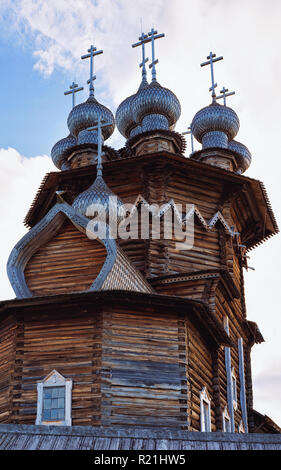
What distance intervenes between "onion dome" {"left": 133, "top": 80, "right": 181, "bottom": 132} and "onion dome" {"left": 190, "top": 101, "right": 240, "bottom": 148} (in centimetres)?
166

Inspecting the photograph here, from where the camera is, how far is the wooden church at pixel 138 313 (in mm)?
11938

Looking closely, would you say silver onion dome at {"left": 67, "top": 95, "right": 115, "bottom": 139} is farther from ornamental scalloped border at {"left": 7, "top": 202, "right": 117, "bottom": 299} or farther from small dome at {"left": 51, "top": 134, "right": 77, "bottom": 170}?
ornamental scalloped border at {"left": 7, "top": 202, "right": 117, "bottom": 299}

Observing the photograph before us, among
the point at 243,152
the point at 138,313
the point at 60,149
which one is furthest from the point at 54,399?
the point at 243,152

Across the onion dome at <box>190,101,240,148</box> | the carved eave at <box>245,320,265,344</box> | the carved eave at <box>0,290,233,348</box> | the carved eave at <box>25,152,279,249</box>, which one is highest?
the onion dome at <box>190,101,240,148</box>

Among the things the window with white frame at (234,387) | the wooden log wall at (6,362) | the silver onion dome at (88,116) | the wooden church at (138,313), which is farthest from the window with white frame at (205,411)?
the silver onion dome at (88,116)

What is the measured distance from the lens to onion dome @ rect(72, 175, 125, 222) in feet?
50.2

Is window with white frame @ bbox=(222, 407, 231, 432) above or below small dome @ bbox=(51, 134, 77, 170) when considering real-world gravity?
below

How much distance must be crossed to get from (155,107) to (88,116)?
8.55 ft

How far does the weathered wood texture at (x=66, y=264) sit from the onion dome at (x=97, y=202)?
90 cm

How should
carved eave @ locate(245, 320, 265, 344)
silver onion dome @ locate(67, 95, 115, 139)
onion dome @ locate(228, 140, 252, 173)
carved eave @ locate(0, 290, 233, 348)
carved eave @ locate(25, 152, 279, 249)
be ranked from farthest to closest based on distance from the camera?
onion dome @ locate(228, 140, 252, 173)
silver onion dome @ locate(67, 95, 115, 139)
carved eave @ locate(245, 320, 265, 344)
carved eave @ locate(25, 152, 279, 249)
carved eave @ locate(0, 290, 233, 348)

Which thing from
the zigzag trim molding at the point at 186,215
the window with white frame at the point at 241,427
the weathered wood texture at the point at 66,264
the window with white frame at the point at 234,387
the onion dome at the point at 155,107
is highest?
the onion dome at the point at 155,107

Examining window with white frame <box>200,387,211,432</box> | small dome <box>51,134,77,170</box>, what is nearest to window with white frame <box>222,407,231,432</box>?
window with white frame <box>200,387,211,432</box>

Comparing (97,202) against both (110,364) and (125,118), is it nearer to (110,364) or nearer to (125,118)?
(110,364)

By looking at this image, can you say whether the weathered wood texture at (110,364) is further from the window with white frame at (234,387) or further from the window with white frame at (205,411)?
the window with white frame at (234,387)
